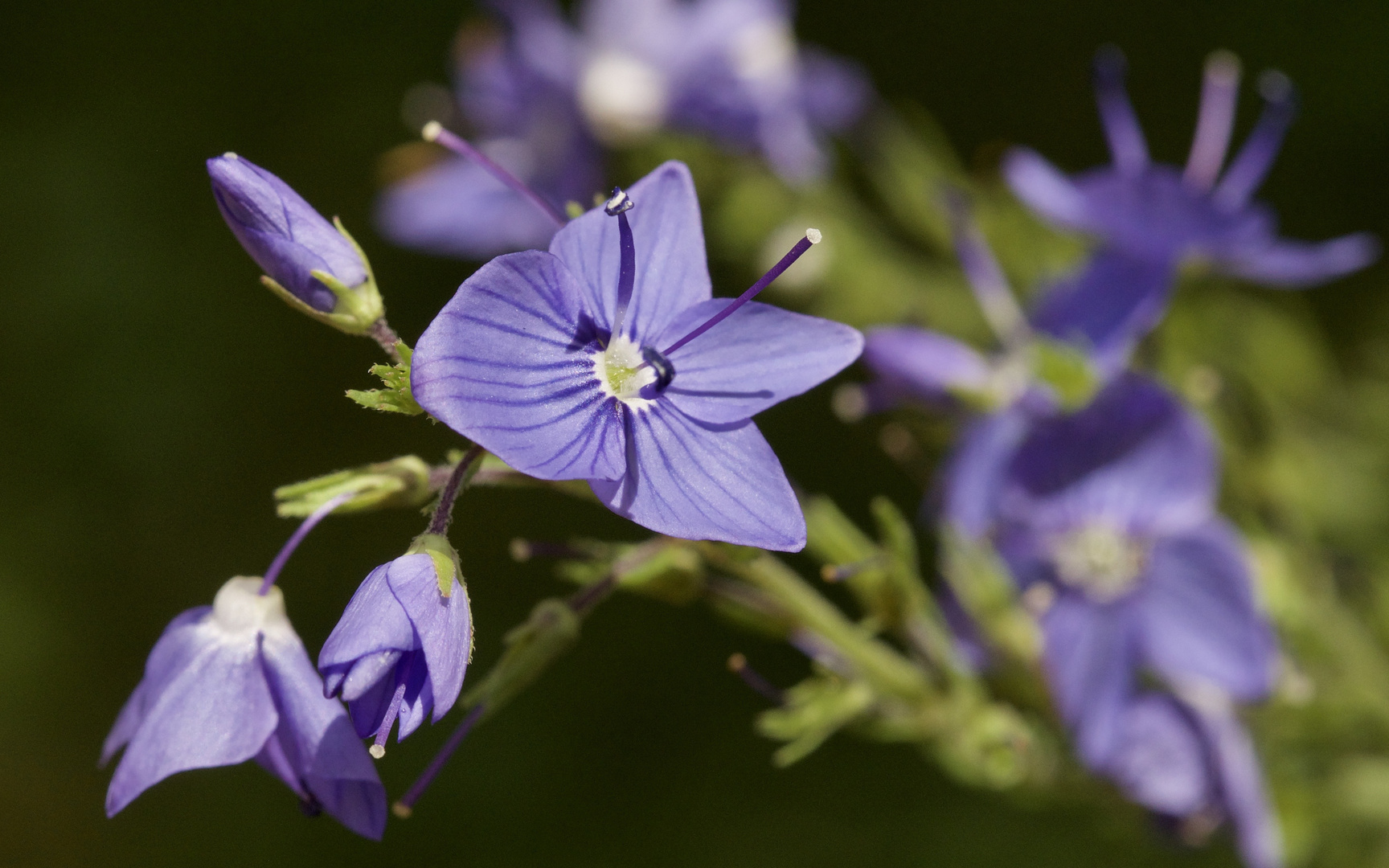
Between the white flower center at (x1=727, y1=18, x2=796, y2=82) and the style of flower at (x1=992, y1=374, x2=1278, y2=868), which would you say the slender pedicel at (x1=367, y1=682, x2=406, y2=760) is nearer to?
the style of flower at (x1=992, y1=374, x2=1278, y2=868)

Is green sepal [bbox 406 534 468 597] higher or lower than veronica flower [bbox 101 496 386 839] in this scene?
higher

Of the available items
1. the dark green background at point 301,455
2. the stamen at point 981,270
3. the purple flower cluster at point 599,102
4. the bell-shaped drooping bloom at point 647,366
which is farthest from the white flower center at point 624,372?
the dark green background at point 301,455

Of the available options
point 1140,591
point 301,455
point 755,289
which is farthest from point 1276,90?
point 301,455

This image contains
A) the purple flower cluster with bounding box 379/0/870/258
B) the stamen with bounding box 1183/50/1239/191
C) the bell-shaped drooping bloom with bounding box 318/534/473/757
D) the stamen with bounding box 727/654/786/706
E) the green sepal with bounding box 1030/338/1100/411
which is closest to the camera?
the bell-shaped drooping bloom with bounding box 318/534/473/757

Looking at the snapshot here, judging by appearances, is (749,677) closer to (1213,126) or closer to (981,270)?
(981,270)

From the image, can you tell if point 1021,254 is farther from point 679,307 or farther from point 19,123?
point 19,123

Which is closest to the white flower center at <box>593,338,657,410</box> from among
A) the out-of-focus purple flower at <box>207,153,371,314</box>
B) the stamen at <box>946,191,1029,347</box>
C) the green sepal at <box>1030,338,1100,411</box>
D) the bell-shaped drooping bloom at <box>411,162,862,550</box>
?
the bell-shaped drooping bloom at <box>411,162,862,550</box>
